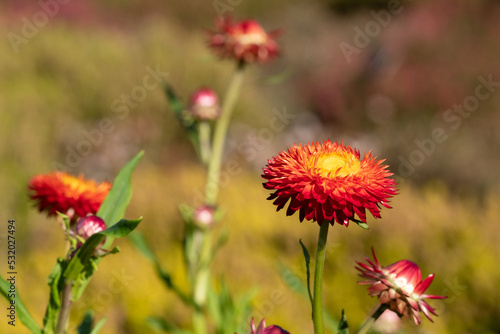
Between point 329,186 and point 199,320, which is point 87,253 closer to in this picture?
point 329,186

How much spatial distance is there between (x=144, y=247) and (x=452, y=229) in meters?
2.13

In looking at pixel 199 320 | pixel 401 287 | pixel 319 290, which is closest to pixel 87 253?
pixel 319 290

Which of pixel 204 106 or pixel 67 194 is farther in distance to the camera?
pixel 204 106

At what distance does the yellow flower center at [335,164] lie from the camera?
695 millimetres

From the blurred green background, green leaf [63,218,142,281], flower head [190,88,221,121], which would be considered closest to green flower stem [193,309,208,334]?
the blurred green background

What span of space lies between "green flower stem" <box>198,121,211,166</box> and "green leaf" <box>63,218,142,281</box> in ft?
2.98

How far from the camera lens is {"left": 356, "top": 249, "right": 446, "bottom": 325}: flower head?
0.69 m

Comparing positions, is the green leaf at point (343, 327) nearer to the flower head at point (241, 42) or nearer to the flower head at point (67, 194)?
the flower head at point (67, 194)

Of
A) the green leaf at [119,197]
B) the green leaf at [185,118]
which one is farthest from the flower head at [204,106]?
the green leaf at [119,197]

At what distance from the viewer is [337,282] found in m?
3.02

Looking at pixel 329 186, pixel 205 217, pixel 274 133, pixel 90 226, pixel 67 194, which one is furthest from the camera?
pixel 274 133

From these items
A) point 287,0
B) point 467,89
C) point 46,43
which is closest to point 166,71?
point 46,43

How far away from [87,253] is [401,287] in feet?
1.49

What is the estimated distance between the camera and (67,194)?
94 centimetres
